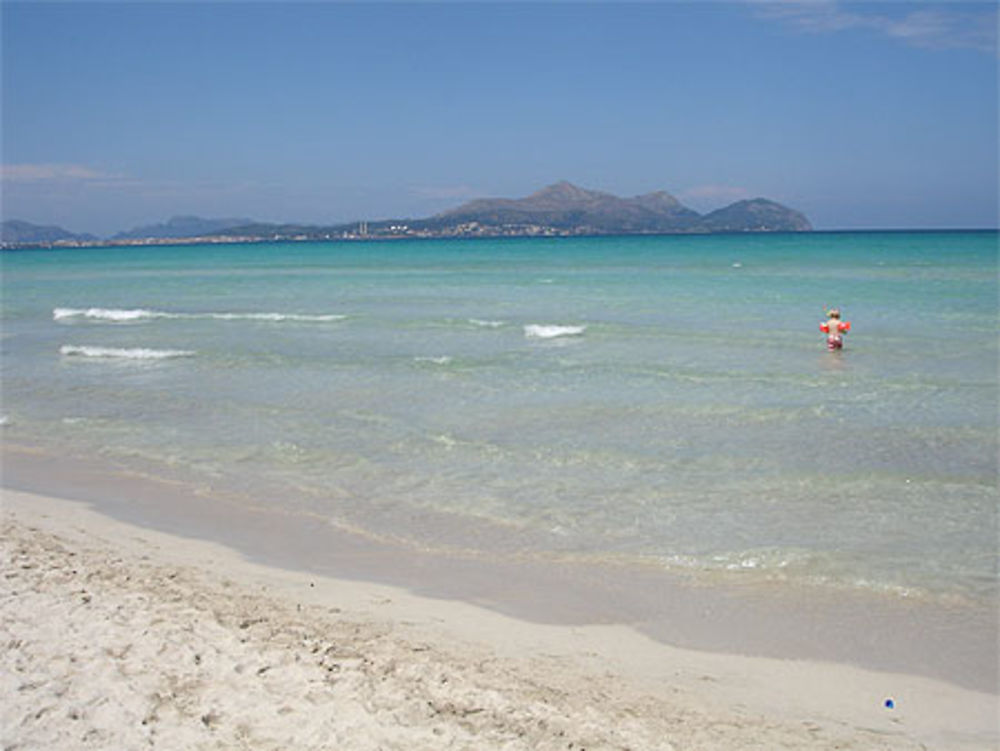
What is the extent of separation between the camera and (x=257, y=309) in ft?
108

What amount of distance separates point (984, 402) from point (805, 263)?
153ft

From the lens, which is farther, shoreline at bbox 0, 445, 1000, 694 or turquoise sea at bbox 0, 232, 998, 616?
turquoise sea at bbox 0, 232, 998, 616

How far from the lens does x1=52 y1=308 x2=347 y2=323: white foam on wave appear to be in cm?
2891

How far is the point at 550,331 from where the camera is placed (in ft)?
78.0

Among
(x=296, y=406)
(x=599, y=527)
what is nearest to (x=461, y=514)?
(x=599, y=527)

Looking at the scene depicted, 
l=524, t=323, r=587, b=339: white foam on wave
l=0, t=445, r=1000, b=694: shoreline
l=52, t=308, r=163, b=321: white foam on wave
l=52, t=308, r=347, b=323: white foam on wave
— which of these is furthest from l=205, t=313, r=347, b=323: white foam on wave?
l=0, t=445, r=1000, b=694: shoreline

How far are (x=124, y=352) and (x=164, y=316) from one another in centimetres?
1002

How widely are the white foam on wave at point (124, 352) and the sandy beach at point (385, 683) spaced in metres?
14.6

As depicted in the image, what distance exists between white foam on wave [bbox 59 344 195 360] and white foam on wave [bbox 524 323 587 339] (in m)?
8.49

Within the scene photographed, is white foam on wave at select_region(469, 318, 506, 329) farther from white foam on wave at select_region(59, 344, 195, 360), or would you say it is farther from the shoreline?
the shoreline

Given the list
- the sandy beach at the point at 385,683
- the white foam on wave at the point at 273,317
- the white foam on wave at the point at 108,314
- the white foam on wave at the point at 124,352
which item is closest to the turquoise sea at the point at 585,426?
the white foam on wave at the point at 124,352

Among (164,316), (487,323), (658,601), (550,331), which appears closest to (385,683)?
(658,601)

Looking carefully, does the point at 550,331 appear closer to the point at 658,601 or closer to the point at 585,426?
the point at 585,426

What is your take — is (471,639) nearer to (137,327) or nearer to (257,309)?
(137,327)
